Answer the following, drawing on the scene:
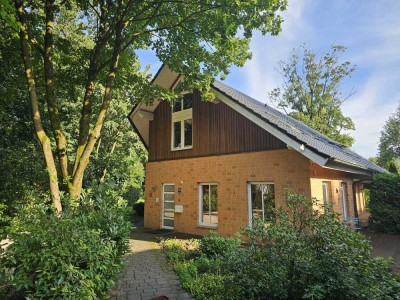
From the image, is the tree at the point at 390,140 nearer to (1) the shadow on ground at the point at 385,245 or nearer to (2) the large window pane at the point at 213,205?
(1) the shadow on ground at the point at 385,245

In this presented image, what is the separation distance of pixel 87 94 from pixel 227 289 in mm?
5677

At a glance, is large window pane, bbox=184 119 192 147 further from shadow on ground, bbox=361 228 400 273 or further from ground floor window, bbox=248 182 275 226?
shadow on ground, bbox=361 228 400 273

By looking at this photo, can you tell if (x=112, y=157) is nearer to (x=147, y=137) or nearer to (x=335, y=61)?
(x=147, y=137)

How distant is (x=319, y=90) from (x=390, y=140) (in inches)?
727

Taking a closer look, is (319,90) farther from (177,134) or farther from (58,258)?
(58,258)

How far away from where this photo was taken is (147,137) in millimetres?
15391

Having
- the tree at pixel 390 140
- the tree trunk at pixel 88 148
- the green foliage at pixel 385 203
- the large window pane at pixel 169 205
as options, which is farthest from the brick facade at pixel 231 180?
the tree at pixel 390 140

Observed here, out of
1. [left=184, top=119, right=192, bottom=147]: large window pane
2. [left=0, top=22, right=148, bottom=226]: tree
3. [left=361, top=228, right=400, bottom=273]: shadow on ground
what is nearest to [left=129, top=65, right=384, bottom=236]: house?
[left=184, top=119, right=192, bottom=147]: large window pane

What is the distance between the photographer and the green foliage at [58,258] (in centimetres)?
305

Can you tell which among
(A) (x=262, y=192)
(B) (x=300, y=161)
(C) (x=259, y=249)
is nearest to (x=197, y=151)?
(A) (x=262, y=192)

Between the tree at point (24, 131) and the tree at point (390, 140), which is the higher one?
the tree at point (390, 140)

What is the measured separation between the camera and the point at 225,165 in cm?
1108

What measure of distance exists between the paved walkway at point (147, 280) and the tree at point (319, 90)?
25662 millimetres

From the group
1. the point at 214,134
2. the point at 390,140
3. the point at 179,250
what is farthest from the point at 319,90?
the point at 179,250
